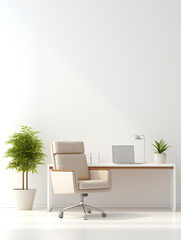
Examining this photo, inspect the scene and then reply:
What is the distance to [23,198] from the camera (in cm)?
690

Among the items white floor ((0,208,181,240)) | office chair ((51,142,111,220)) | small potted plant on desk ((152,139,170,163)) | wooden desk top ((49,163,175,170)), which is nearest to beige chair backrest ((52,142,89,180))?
office chair ((51,142,111,220))

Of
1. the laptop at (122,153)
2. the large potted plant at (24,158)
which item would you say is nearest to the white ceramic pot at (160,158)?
the laptop at (122,153)

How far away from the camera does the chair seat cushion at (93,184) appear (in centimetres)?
593

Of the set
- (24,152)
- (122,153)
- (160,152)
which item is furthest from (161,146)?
(24,152)

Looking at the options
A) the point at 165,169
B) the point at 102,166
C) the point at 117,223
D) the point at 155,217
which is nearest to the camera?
the point at 117,223

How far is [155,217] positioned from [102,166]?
1123 millimetres

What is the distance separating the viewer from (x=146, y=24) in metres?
7.45

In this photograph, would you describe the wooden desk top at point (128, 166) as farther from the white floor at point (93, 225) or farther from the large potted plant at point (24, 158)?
the white floor at point (93, 225)

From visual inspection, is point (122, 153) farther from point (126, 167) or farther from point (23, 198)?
point (23, 198)

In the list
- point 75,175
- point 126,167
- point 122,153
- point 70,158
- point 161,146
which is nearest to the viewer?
point 75,175

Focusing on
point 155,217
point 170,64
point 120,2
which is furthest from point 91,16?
point 155,217

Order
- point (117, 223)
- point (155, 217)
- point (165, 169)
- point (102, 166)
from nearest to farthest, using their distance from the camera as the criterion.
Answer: point (117, 223), point (155, 217), point (102, 166), point (165, 169)

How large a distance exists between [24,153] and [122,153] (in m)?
1.51

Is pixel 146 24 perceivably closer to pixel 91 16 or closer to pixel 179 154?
pixel 91 16
